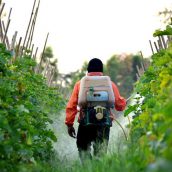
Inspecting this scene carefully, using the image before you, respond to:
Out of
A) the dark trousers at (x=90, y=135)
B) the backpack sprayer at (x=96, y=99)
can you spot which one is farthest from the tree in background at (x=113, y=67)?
the backpack sprayer at (x=96, y=99)

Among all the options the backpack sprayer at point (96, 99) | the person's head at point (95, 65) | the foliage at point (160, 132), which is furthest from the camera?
the person's head at point (95, 65)

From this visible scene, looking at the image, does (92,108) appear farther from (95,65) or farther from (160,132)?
(160,132)

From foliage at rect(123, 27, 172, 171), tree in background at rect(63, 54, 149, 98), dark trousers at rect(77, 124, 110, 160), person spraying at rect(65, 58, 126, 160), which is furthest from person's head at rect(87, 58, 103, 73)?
tree in background at rect(63, 54, 149, 98)

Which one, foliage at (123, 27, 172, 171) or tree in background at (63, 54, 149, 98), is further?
tree in background at (63, 54, 149, 98)

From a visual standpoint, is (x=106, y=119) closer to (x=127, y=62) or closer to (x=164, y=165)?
(x=164, y=165)

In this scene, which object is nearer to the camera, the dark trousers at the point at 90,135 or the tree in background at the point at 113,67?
the dark trousers at the point at 90,135

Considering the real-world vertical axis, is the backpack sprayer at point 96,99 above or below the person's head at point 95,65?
below

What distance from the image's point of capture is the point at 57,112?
554 inches

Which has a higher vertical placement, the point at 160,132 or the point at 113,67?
the point at 113,67

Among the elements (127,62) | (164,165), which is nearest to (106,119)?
(164,165)

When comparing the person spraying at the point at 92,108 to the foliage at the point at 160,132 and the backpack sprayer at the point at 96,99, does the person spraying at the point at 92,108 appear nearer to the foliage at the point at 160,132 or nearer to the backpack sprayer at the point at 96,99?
the backpack sprayer at the point at 96,99

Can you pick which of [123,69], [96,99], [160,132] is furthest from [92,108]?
[123,69]

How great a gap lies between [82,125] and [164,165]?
480cm

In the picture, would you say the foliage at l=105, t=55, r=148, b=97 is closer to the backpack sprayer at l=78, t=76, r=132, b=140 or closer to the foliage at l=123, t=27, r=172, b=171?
the backpack sprayer at l=78, t=76, r=132, b=140
